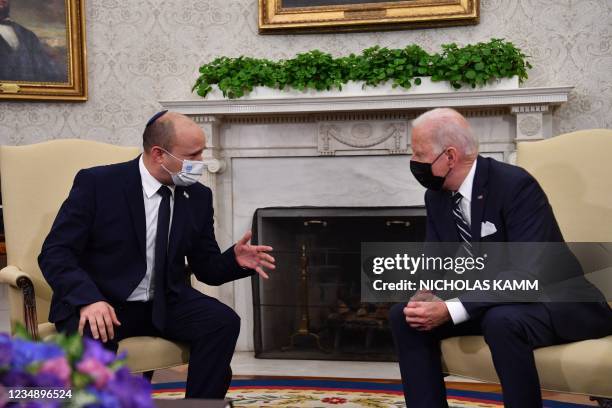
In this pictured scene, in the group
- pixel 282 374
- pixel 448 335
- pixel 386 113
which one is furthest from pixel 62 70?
pixel 448 335

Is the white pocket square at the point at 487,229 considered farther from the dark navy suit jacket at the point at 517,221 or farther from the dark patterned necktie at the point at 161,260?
the dark patterned necktie at the point at 161,260

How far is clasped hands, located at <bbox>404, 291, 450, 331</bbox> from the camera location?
2.41m

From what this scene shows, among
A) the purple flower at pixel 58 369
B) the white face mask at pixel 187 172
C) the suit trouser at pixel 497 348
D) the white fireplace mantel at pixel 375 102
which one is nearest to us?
the purple flower at pixel 58 369

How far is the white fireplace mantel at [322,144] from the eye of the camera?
4457 mm

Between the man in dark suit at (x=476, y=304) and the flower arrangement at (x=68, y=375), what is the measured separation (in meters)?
1.51

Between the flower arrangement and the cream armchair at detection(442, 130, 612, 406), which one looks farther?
the cream armchair at detection(442, 130, 612, 406)

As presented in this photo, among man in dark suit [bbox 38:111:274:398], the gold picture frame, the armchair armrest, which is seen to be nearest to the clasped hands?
man in dark suit [bbox 38:111:274:398]

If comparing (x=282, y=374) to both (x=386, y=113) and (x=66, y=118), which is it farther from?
(x=66, y=118)

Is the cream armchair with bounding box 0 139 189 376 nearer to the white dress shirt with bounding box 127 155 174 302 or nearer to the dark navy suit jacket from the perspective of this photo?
the white dress shirt with bounding box 127 155 174 302

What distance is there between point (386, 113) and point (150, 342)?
257 centimetres

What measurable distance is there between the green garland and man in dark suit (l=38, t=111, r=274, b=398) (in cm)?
183

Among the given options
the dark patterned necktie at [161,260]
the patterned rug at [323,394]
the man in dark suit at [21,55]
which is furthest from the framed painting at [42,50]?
the dark patterned necktie at [161,260]

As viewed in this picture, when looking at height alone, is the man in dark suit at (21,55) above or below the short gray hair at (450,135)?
above

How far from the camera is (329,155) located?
478 centimetres
